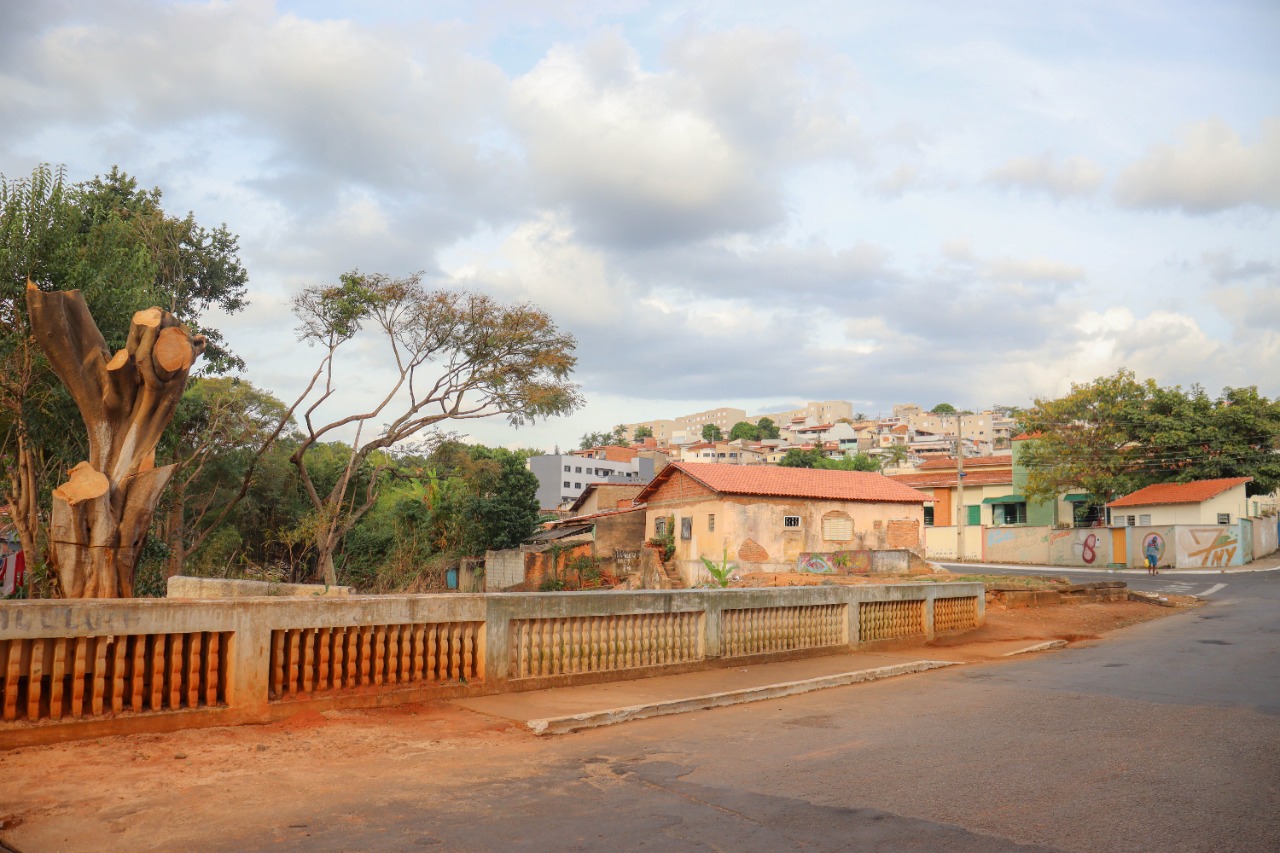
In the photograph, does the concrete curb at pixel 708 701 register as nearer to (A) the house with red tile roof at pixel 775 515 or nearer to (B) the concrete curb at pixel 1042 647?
(B) the concrete curb at pixel 1042 647

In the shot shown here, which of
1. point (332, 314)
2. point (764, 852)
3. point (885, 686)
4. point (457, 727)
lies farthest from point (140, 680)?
point (332, 314)

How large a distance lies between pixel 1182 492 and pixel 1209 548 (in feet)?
8.99

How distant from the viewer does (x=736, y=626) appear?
37.8 ft

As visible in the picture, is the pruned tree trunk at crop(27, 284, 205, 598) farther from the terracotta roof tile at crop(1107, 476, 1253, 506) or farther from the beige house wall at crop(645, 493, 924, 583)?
the terracotta roof tile at crop(1107, 476, 1253, 506)

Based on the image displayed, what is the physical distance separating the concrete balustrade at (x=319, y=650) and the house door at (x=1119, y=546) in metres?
38.6

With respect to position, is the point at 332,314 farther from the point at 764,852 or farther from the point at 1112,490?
the point at 1112,490

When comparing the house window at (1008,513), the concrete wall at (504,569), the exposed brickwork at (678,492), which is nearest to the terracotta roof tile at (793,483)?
the exposed brickwork at (678,492)

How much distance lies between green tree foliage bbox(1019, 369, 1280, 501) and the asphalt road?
137 feet

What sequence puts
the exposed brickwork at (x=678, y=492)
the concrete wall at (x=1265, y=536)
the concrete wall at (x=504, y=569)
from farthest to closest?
the concrete wall at (x=1265, y=536), the concrete wall at (x=504, y=569), the exposed brickwork at (x=678, y=492)

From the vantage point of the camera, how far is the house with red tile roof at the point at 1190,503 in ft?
140

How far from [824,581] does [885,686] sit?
19.9 meters

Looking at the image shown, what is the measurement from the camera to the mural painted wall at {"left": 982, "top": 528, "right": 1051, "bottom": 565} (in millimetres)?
49656

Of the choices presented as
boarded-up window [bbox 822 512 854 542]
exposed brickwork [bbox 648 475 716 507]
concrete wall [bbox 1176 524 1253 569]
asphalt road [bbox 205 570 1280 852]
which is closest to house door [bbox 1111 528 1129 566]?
concrete wall [bbox 1176 524 1253 569]

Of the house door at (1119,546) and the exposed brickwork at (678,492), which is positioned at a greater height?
the exposed brickwork at (678,492)
